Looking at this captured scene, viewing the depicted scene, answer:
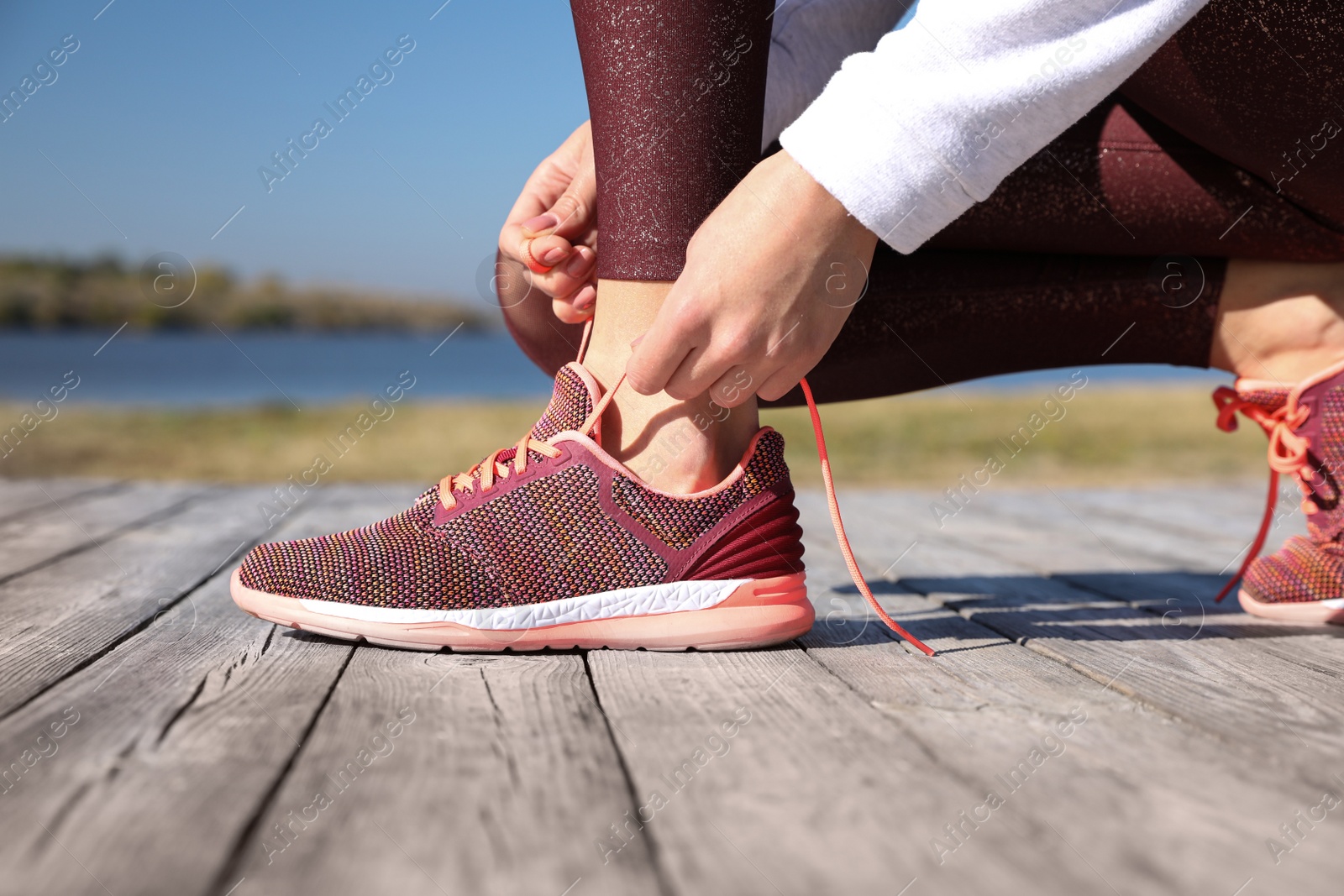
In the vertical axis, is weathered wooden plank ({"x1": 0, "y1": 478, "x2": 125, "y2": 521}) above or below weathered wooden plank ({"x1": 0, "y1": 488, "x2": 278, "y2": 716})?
above

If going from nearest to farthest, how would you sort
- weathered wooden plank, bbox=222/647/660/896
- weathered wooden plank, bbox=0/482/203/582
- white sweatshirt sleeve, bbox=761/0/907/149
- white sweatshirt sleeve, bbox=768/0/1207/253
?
1. weathered wooden plank, bbox=222/647/660/896
2. white sweatshirt sleeve, bbox=768/0/1207/253
3. white sweatshirt sleeve, bbox=761/0/907/149
4. weathered wooden plank, bbox=0/482/203/582

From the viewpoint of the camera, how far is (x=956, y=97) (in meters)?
0.84

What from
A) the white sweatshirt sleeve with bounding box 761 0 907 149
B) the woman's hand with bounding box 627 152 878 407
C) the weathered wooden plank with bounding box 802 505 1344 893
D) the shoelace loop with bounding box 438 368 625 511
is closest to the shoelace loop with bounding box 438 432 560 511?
the shoelace loop with bounding box 438 368 625 511

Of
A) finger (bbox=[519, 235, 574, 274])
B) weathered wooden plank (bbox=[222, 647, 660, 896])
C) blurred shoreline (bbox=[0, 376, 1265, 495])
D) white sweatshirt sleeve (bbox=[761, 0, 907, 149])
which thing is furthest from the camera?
blurred shoreline (bbox=[0, 376, 1265, 495])

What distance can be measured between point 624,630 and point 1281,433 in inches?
34.9

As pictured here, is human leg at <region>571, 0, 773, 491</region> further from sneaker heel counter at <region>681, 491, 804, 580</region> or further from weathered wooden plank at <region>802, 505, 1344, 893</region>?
weathered wooden plank at <region>802, 505, 1344, 893</region>

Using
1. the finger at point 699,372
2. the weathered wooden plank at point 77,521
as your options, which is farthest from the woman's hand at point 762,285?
the weathered wooden plank at point 77,521

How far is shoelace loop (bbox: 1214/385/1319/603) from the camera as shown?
1.22 metres

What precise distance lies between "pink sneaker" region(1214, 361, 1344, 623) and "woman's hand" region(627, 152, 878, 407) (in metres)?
0.69

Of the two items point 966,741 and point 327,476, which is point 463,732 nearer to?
point 966,741

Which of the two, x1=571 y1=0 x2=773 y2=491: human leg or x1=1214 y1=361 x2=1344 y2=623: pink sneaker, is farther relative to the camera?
x1=1214 y1=361 x2=1344 y2=623: pink sneaker

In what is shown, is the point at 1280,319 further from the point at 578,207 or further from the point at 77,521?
the point at 77,521

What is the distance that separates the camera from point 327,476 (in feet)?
19.0

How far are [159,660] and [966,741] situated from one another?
802 mm
